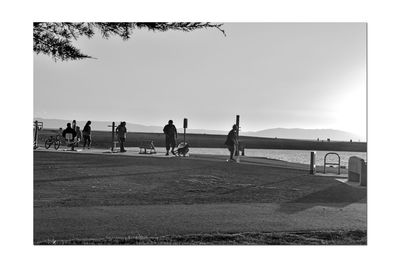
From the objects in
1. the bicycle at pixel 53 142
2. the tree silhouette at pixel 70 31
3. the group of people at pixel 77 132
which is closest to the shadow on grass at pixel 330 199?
the tree silhouette at pixel 70 31

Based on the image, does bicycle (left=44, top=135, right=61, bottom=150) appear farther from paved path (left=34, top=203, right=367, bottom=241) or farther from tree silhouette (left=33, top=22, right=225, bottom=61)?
paved path (left=34, top=203, right=367, bottom=241)

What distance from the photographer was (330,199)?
470 inches

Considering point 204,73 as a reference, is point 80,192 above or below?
below

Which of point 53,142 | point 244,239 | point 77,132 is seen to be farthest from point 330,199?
point 77,132

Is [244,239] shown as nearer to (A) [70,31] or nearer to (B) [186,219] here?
(B) [186,219]

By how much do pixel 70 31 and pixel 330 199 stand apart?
6.92m
